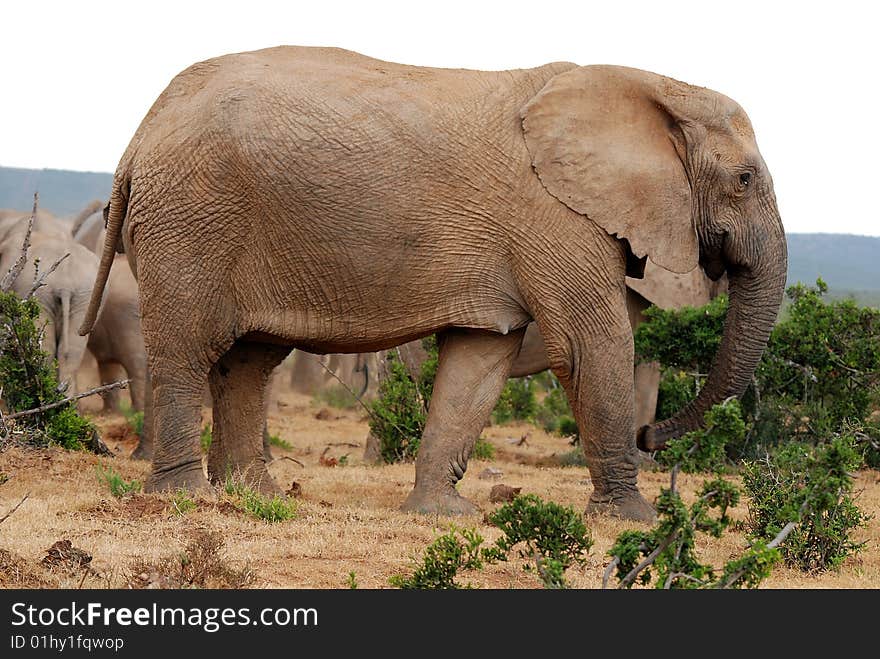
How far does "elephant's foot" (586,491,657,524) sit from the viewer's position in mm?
7641

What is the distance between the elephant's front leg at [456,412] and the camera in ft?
24.4

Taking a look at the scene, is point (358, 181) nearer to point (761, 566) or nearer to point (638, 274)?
point (638, 274)

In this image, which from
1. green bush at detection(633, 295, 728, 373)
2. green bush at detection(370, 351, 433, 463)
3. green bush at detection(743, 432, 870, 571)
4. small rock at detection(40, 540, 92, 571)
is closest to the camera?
small rock at detection(40, 540, 92, 571)

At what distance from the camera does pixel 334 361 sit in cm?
2406

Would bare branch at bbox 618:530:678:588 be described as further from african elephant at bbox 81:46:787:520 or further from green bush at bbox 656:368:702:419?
green bush at bbox 656:368:702:419

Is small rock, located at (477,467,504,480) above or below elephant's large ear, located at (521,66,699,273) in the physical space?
below

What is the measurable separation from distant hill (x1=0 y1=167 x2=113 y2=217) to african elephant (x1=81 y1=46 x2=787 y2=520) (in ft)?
247

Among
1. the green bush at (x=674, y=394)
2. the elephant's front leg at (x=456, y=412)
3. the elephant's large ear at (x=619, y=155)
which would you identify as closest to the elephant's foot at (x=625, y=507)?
the elephant's front leg at (x=456, y=412)

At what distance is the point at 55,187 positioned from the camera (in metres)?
88.6

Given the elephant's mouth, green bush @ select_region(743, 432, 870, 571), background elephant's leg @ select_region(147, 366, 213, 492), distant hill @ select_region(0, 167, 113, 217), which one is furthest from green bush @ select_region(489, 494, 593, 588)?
distant hill @ select_region(0, 167, 113, 217)

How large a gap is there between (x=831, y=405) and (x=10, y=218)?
983 cm

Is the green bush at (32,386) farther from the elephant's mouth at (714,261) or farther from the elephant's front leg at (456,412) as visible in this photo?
the elephant's mouth at (714,261)

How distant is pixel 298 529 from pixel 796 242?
95.9 metres

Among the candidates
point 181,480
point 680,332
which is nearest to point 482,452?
point 680,332
